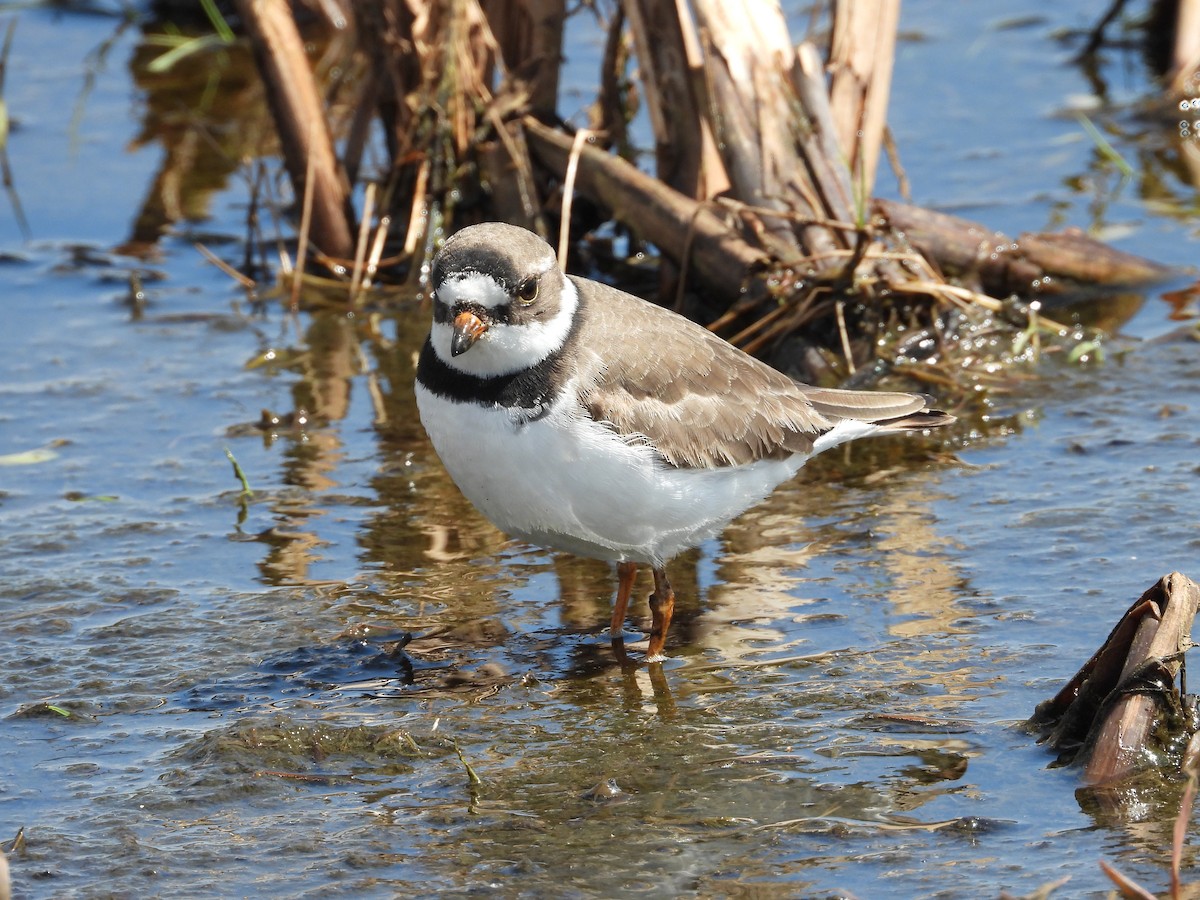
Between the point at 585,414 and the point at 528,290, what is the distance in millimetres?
497

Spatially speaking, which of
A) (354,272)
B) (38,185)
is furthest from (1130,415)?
(38,185)

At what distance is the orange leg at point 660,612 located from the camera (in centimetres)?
609

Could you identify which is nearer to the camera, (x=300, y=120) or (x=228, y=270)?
(x=300, y=120)

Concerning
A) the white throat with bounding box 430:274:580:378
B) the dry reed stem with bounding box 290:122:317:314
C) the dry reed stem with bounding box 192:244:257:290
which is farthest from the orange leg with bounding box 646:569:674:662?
the dry reed stem with bounding box 192:244:257:290

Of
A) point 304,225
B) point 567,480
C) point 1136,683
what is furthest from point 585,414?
point 304,225

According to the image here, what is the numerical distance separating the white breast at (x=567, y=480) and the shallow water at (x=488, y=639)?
0.56 meters

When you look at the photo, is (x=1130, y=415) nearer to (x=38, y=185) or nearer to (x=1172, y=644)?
(x=1172, y=644)

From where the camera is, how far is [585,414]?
5.66 m

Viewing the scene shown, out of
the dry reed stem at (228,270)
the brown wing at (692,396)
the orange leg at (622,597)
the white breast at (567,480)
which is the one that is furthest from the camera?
the dry reed stem at (228,270)

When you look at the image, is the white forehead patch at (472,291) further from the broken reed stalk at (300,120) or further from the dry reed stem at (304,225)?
the broken reed stalk at (300,120)

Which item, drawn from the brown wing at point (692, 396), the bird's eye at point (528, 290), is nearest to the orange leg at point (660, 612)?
the brown wing at point (692, 396)

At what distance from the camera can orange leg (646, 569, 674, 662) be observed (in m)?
6.09

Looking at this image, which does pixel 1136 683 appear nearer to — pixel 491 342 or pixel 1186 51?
pixel 491 342

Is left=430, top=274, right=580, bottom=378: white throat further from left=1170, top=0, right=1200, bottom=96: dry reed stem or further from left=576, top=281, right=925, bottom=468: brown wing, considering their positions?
left=1170, top=0, right=1200, bottom=96: dry reed stem
